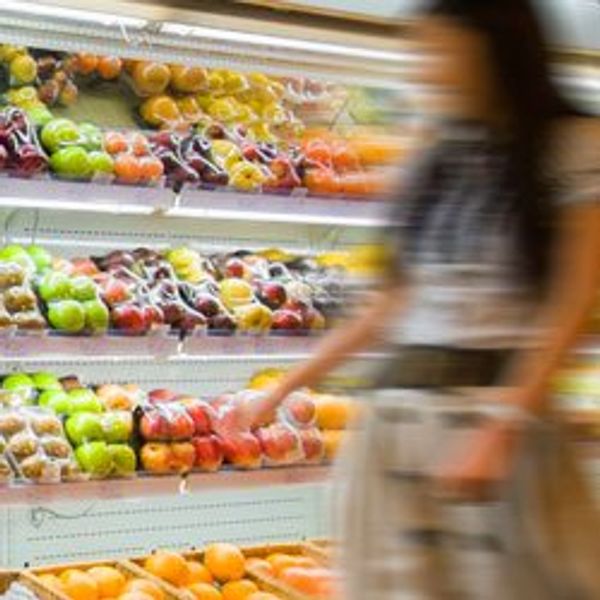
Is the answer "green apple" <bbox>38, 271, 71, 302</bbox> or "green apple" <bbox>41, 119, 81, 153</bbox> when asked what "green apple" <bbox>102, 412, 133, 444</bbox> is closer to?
"green apple" <bbox>38, 271, 71, 302</bbox>

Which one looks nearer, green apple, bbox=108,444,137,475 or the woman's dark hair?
the woman's dark hair

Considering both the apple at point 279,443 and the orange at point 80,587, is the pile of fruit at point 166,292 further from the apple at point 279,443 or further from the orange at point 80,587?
the orange at point 80,587

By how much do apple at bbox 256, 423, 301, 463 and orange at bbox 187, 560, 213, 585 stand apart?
0.31 meters

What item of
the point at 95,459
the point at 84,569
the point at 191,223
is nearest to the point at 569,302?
the point at 95,459

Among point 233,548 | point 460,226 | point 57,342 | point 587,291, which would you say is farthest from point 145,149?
point 587,291

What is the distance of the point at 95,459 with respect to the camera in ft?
9.46

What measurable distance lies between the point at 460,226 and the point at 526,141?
0.55ft

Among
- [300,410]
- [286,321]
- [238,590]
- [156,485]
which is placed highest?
[286,321]

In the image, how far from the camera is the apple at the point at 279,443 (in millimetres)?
3156

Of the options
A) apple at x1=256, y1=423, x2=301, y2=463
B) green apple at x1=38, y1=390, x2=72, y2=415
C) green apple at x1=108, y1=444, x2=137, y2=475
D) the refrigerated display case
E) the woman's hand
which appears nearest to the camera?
the woman's hand

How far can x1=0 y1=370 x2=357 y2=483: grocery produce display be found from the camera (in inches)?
112

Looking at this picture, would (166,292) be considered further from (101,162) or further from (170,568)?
(170,568)

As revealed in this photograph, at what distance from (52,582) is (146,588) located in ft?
0.70

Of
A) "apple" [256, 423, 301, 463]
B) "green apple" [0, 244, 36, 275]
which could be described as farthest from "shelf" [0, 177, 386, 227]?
"apple" [256, 423, 301, 463]
